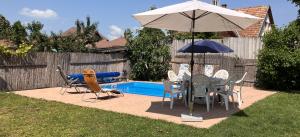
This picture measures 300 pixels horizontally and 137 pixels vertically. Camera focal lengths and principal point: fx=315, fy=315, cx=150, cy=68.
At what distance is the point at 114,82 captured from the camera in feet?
57.7

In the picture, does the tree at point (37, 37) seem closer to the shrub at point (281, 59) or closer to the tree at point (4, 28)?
the tree at point (4, 28)

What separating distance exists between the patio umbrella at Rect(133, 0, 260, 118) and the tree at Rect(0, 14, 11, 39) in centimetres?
2008

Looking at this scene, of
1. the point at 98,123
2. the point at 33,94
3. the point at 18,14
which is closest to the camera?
the point at 98,123

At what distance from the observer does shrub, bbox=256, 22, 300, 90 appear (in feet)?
47.1

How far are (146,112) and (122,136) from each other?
2566 mm

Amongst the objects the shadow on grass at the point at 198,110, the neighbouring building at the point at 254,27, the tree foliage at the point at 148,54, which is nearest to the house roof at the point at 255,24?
the neighbouring building at the point at 254,27

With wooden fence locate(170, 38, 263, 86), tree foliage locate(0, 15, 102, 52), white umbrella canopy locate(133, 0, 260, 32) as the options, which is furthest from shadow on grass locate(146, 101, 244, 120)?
tree foliage locate(0, 15, 102, 52)

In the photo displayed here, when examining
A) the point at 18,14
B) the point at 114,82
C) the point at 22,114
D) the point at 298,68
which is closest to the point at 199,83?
the point at 22,114

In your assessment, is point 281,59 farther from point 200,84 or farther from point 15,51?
point 15,51

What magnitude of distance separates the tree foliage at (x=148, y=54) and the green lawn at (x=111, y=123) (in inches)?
378

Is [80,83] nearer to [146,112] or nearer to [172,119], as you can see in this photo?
[146,112]

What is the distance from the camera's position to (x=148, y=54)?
1862cm

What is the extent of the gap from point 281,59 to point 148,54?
7445 millimetres

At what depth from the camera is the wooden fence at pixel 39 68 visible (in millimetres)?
12427
